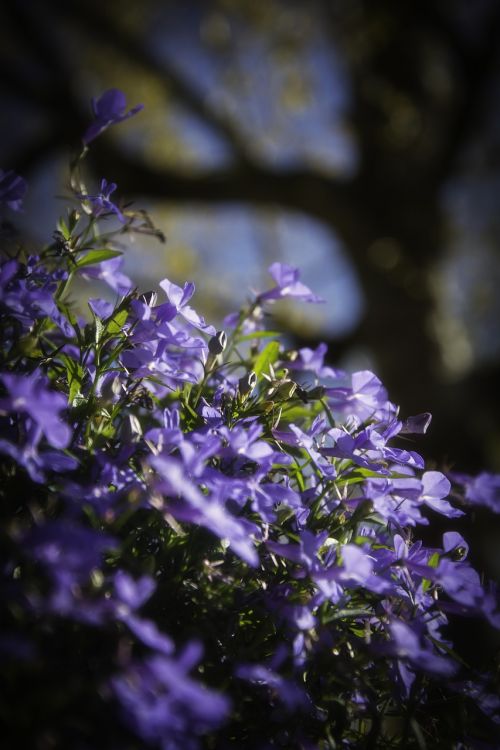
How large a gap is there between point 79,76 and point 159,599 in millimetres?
4105

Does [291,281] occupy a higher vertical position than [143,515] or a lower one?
higher

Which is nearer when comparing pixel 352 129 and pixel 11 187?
pixel 11 187

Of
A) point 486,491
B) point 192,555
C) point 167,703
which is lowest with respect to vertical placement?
point 167,703

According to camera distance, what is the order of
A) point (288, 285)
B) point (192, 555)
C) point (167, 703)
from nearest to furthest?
point (167, 703), point (192, 555), point (288, 285)

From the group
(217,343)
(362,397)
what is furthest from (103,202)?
(362,397)

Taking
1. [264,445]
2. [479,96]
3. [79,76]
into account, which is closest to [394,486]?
[264,445]

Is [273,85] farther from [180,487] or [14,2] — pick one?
[180,487]

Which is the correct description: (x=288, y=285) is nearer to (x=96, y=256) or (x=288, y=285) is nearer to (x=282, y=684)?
(x=96, y=256)

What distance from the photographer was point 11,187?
1.66ft

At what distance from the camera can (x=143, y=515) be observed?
17.3 inches

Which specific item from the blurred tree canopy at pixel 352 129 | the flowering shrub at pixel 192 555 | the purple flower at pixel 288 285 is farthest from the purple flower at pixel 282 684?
the blurred tree canopy at pixel 352 129

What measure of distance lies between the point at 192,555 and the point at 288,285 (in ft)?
1.13

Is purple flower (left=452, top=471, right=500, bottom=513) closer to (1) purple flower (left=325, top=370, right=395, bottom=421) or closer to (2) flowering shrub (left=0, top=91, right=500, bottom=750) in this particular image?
(2) flowering shrub (left=0, top=91, right=500, bottom=750)

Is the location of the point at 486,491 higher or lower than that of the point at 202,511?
higher
